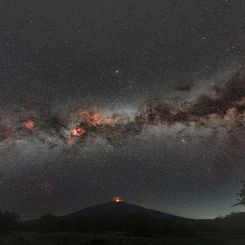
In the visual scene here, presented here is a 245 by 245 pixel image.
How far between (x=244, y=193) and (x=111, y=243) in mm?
46222

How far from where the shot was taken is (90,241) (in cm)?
6456

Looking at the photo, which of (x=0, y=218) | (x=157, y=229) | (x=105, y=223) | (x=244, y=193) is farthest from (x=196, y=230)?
(x=0, y=218)

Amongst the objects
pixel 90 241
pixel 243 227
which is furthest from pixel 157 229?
pixel 90 241

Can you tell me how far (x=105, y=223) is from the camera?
101188 millimetres

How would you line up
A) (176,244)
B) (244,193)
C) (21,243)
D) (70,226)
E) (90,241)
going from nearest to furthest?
(21,243), (176,244), (90,241), (70,226), (244,193)

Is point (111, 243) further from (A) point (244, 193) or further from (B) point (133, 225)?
(A) point (244, 193)

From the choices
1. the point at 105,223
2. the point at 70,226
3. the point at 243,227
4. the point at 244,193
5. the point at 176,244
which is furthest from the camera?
the point at 105,223

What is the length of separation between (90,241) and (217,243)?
855 inches

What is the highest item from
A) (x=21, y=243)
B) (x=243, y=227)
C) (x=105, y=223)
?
(x=105, y=223)

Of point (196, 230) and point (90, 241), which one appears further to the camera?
point (196, 230)

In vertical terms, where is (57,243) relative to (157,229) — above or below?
below

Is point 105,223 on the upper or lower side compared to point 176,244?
upper

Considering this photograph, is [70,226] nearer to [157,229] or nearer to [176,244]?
[157,229]

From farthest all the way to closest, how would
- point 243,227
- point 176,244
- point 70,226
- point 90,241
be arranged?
point 70,226 < point 243,227 < point 90,241 < point 176,244
